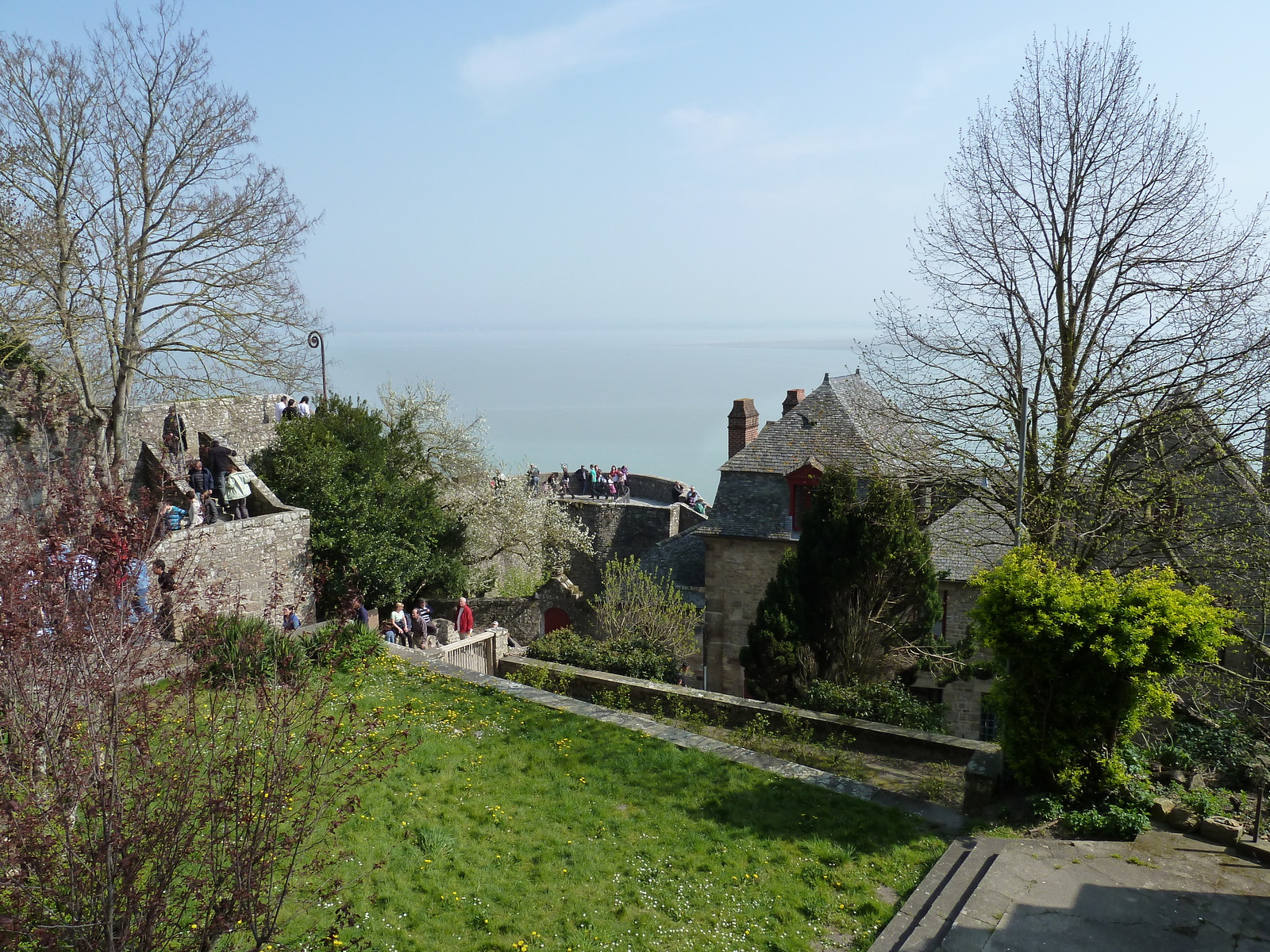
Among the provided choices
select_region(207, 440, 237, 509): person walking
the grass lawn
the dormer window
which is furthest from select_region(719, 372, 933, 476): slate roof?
select_region(207, 440, 237, 509): person walking

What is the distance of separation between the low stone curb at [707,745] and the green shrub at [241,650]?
110 inches

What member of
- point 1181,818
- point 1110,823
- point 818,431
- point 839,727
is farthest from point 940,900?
point 818,431

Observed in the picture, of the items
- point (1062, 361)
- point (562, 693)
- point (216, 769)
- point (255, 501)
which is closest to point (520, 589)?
point (255, 501)

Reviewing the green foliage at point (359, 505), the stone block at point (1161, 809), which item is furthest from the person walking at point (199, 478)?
the stone block at point (1161, 809)

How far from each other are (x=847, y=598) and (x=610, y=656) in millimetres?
4956

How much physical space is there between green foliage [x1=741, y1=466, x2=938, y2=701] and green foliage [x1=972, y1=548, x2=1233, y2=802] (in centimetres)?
662

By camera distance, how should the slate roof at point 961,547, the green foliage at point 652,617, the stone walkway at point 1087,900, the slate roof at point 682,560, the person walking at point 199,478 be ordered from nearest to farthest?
the stone walkway at point 1087,900, the person walking at point 199,478, the slate roof at point 961,547, the green foliage at point 652,617, the slate roof at point 682,560

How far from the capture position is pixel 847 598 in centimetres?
1781

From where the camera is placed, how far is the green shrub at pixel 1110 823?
951 cm

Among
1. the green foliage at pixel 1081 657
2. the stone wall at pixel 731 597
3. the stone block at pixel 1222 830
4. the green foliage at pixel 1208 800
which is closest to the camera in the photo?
the green foliage at pixel 1081 657

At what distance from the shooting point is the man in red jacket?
66.3 feet

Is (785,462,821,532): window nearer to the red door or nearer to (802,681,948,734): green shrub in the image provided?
(802,681,948,734): green shrub

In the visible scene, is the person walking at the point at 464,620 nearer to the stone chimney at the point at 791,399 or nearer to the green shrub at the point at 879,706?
the green shrub at the point at 879,706

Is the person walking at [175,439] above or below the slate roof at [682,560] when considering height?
above
